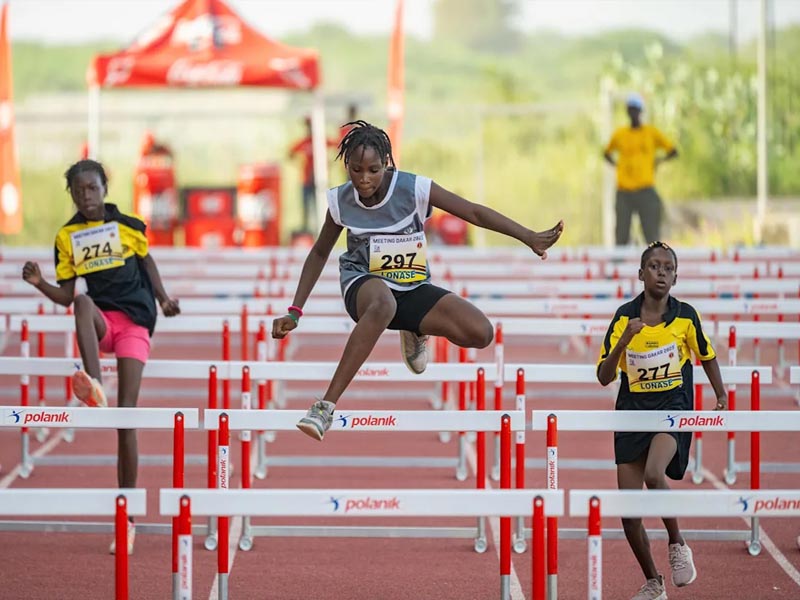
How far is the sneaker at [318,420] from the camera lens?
6.07m

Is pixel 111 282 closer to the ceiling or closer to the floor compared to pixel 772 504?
closer to the ceiling

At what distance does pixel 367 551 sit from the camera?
784 cm

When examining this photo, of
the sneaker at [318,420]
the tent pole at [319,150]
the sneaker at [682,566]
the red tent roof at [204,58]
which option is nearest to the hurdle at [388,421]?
the sneaker at [318,420]

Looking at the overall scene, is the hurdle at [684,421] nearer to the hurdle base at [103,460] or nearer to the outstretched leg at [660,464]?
the outstretched leg at [660,464]

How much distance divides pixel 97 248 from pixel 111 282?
0.19 meters

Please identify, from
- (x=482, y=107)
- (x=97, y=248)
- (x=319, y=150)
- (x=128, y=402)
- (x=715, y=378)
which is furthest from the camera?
(x=482, y=107)

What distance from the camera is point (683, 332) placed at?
6625mm

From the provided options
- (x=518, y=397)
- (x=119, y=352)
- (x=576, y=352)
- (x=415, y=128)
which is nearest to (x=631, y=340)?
(x=518, y=397)

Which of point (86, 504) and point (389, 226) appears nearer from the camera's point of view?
point (86, 504)

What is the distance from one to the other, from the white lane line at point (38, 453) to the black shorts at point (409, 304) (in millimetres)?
3210

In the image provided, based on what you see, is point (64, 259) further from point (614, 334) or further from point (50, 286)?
point (614, 334)

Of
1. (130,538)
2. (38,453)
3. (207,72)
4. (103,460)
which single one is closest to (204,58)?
(207,72)

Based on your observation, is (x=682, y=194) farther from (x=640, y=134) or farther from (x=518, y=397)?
(x=518, y=397)

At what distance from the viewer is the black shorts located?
6684mm
